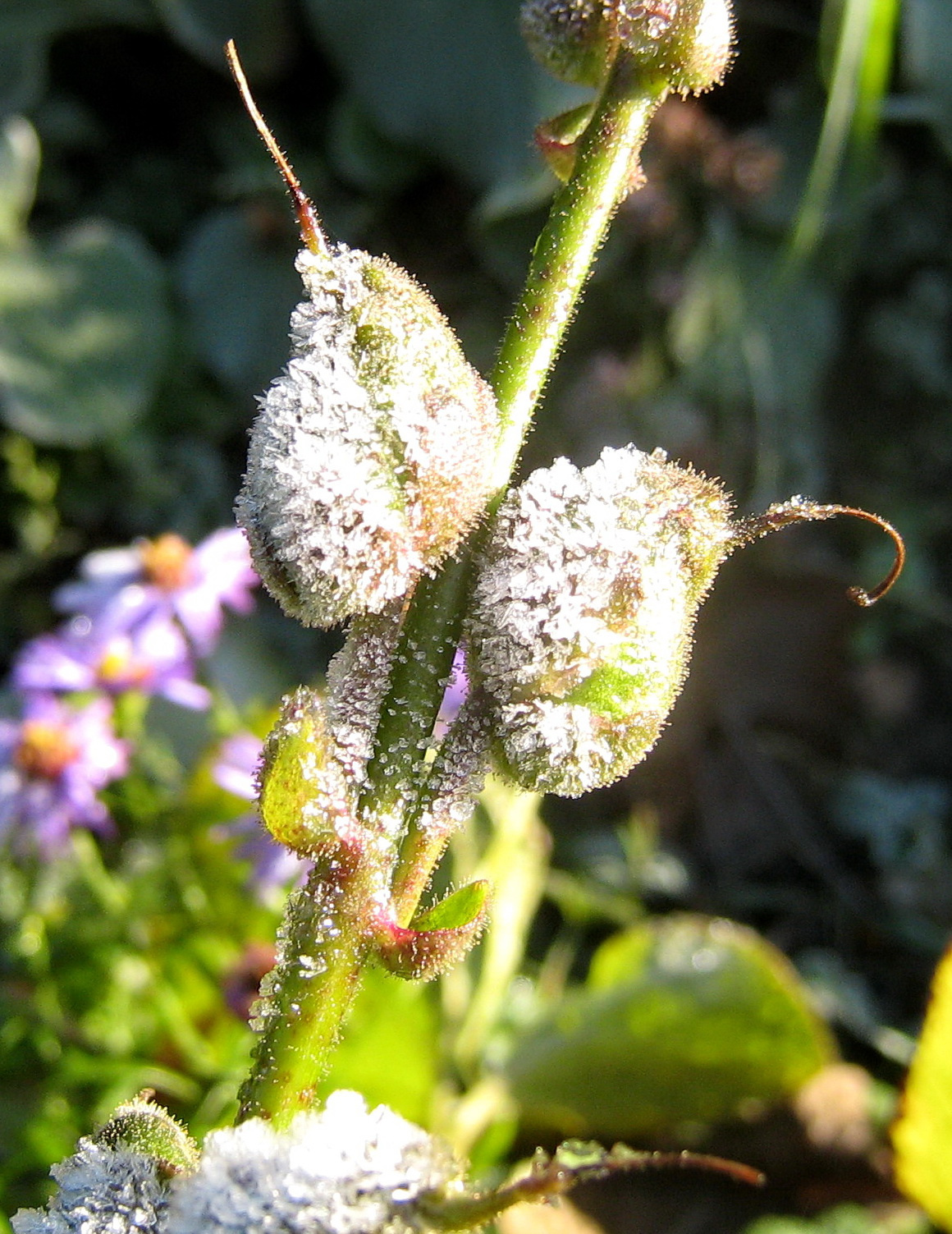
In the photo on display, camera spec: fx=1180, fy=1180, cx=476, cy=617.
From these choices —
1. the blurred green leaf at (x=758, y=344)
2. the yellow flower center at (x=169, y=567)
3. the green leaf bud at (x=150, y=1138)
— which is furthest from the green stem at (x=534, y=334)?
the blurred green leaf at (x=758, y=344)

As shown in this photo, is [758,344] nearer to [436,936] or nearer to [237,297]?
[237,297]

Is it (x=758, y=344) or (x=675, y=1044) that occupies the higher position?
(x=758, y=344)

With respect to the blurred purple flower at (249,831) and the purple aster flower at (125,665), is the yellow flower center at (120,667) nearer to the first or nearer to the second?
the purple aster flower at (125,665)

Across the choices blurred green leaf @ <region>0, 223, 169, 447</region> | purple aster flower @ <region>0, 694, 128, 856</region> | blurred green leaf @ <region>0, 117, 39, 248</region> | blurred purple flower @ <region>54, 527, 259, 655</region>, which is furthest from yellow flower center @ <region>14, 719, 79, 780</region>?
blurred green leaf @ <region>0, 117, 39, 248</region>

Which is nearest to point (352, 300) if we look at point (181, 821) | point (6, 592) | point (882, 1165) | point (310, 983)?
point (310, 983)

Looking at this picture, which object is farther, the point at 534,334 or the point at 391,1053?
the point at 391,1053

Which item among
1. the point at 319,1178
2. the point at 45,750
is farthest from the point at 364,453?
the point at 45,750

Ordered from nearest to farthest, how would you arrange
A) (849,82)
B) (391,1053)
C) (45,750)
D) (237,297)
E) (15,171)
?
(391,1053), (45,750), (849,82), (15,171), (237,297)
